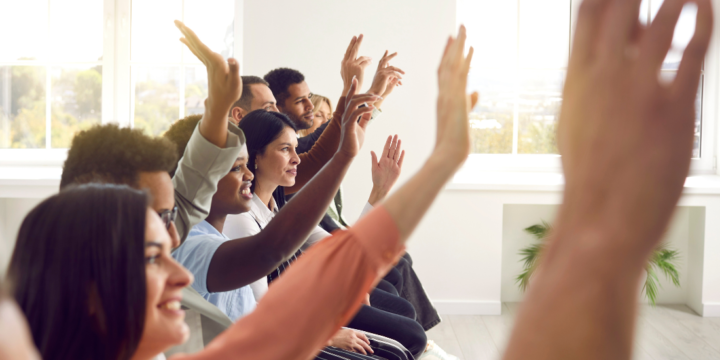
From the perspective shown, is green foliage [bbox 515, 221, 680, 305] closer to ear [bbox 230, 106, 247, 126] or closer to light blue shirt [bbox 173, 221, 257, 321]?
ear [bbox 230, 106, 247, 126]

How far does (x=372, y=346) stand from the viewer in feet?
5.75

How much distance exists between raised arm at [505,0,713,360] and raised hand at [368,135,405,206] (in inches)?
60.1

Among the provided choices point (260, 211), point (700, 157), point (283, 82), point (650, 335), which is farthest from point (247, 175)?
point (700, 157)

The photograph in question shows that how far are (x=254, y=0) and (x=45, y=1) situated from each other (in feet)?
5.32

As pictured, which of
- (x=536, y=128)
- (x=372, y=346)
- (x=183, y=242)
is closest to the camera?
(x=183, y=242)

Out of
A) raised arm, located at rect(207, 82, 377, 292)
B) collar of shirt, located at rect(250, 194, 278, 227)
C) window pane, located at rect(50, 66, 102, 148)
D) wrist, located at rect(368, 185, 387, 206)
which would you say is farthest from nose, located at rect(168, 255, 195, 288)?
window pane, located at rect(50, 66, 102, 148)

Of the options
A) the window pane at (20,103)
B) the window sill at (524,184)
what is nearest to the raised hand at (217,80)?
the window sill at (524,184)

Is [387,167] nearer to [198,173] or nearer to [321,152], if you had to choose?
[321,152]

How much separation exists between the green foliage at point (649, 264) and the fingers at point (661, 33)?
3.39m

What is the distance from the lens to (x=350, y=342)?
5.39 feet

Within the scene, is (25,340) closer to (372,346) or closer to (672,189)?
(672,189)

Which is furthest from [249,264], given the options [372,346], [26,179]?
[26,179]

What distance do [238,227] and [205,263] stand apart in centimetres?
49

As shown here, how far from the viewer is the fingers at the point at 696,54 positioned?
22 cm
